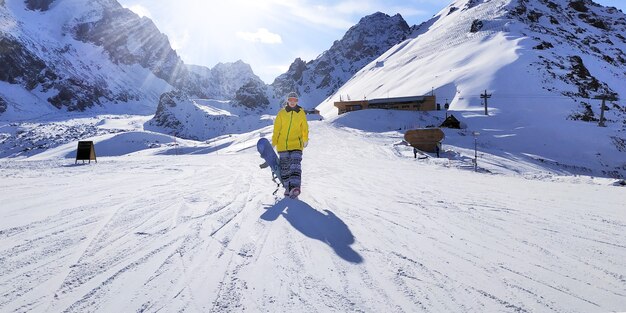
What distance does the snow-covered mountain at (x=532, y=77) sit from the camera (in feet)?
108

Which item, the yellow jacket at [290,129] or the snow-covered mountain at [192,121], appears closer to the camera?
the yellow jacket at [290,129]

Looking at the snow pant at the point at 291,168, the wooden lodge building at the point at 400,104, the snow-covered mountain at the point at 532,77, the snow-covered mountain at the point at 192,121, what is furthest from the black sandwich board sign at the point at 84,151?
the snow-covered mountain at the point at 192,121

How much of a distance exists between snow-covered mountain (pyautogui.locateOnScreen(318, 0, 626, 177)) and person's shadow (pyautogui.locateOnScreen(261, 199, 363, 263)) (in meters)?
26.5

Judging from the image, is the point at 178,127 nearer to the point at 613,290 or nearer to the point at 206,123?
the point at 206,123

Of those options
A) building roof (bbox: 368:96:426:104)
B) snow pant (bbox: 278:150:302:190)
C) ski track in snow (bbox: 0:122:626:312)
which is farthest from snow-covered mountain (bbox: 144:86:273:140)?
ski track in snow (bbox: 0:122:626:312)

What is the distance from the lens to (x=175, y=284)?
2775 mm

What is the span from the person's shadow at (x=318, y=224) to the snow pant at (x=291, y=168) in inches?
17.3

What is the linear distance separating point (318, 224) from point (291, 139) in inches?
89.8

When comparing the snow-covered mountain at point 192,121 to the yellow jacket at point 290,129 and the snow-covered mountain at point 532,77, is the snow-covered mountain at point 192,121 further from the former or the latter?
the yellow jacket at point 290,129

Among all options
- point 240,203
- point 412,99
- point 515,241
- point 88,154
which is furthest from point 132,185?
point 412,99

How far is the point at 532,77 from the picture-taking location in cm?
5119

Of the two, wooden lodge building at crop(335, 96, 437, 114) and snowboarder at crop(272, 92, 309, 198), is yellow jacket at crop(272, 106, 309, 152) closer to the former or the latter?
snowboarder at crop(272, 92, 309, 198)

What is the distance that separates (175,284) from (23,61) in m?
244

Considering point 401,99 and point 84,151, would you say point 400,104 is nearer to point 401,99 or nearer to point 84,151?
point 401,99
